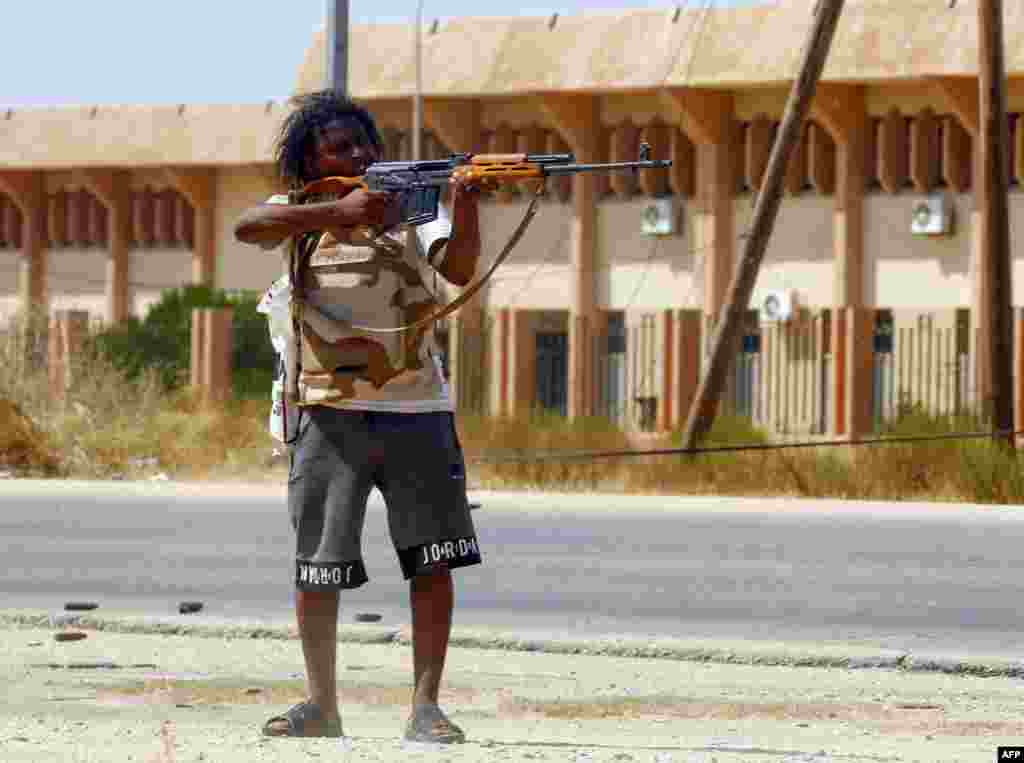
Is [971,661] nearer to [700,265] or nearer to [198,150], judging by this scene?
[700,265]

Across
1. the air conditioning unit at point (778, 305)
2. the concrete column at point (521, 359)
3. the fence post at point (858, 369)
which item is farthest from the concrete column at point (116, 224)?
the fence post at point (858, 369)

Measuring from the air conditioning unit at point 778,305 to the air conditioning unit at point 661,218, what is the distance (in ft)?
7.03

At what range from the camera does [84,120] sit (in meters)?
44.1

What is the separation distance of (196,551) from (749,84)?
818 inches

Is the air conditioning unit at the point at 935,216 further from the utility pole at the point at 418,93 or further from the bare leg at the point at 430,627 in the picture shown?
the bare leg at the point at 430,627

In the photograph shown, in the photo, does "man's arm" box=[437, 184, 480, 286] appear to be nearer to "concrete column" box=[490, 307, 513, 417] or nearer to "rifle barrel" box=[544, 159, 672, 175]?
"rifle barrel" box=[544, 159, 672, 175]

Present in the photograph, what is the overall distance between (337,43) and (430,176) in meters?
12.6

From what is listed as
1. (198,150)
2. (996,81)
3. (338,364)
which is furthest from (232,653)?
(198,150)

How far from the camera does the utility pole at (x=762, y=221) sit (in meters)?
21.5

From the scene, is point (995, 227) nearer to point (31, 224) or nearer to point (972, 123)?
point (972, 123)

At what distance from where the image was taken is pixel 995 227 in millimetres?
21625

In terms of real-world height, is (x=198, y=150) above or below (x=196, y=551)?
above

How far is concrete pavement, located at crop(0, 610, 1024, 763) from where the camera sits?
679 centimetres

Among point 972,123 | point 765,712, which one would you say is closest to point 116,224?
point 972,123
